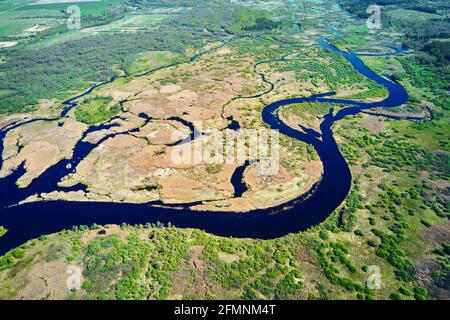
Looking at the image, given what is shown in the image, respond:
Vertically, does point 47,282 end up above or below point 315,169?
below

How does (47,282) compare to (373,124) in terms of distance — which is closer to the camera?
(47,282)

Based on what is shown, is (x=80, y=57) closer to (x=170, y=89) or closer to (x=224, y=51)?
(x=170, y=89)

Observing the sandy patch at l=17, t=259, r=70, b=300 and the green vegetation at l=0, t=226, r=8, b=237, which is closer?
the sandy patch at l=17, t=259, r=70, b=300

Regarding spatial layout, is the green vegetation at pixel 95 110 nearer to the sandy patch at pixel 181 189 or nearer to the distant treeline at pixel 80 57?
the distant treeline at pixel 80 57

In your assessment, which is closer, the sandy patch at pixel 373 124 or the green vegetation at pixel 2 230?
the green vegetation at pixel 2 230

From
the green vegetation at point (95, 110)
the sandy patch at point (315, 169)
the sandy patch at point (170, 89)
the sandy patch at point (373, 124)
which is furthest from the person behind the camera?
the sandy patch at point (170, 89)

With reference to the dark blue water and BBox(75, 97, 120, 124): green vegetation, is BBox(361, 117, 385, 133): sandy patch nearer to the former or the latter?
the dark blue water

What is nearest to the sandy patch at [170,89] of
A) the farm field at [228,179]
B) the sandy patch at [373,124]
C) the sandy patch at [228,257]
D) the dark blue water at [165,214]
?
the farm field at [228,179]

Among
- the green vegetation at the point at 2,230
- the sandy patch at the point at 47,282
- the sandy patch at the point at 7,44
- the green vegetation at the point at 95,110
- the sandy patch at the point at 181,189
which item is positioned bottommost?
the sandy patch at the point at 47,282

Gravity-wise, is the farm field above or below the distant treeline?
below

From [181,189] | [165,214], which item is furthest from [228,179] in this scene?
[165,214]

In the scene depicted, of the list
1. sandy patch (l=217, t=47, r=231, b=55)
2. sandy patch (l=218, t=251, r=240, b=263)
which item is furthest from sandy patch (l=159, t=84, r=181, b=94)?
sandy patch (l=218, t=251, r=240, b=263)

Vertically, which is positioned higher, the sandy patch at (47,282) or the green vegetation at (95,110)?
the green vegetation at (95,110)
